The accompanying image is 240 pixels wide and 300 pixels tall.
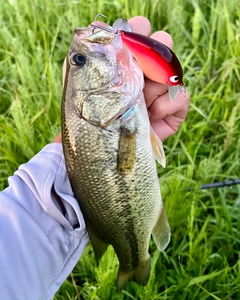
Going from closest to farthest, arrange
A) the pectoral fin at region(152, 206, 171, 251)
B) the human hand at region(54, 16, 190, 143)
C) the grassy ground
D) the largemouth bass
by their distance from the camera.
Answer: the largemouth bass
the human hand at region(54, 16, 190, 143)
the pectoral fin at region(152, 206, 171, 251)
the grassy ground

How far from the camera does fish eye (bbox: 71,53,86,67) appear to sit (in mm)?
1259

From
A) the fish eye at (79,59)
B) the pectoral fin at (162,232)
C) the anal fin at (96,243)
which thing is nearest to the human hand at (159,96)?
the fish eye at (79,59)

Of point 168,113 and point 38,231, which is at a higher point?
point 168,113

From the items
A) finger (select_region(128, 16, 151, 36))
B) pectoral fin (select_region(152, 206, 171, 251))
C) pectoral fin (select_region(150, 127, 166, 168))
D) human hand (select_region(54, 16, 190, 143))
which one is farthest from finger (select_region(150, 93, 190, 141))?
pectoral fin (select_region(152, 206, 171, 251))

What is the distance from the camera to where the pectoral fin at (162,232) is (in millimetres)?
1526


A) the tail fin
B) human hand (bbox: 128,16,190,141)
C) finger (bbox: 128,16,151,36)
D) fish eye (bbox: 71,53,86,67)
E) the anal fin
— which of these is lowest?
the tail fin

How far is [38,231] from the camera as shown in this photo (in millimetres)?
1406

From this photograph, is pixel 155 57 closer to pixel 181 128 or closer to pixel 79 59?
pixel 79 59

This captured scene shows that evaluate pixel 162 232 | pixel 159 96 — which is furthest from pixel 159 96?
pixel 162 232

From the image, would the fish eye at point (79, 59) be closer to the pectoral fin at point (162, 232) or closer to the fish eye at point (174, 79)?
the fish eye at point (174, 79)

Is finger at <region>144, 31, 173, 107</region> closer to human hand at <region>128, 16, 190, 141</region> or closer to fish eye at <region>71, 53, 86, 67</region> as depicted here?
human hand at <region>128, 16, 190, 141</region>

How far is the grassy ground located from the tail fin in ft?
0.25

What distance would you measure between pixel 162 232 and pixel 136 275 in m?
0.21

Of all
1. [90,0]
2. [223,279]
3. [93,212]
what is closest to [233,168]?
[223,279]
